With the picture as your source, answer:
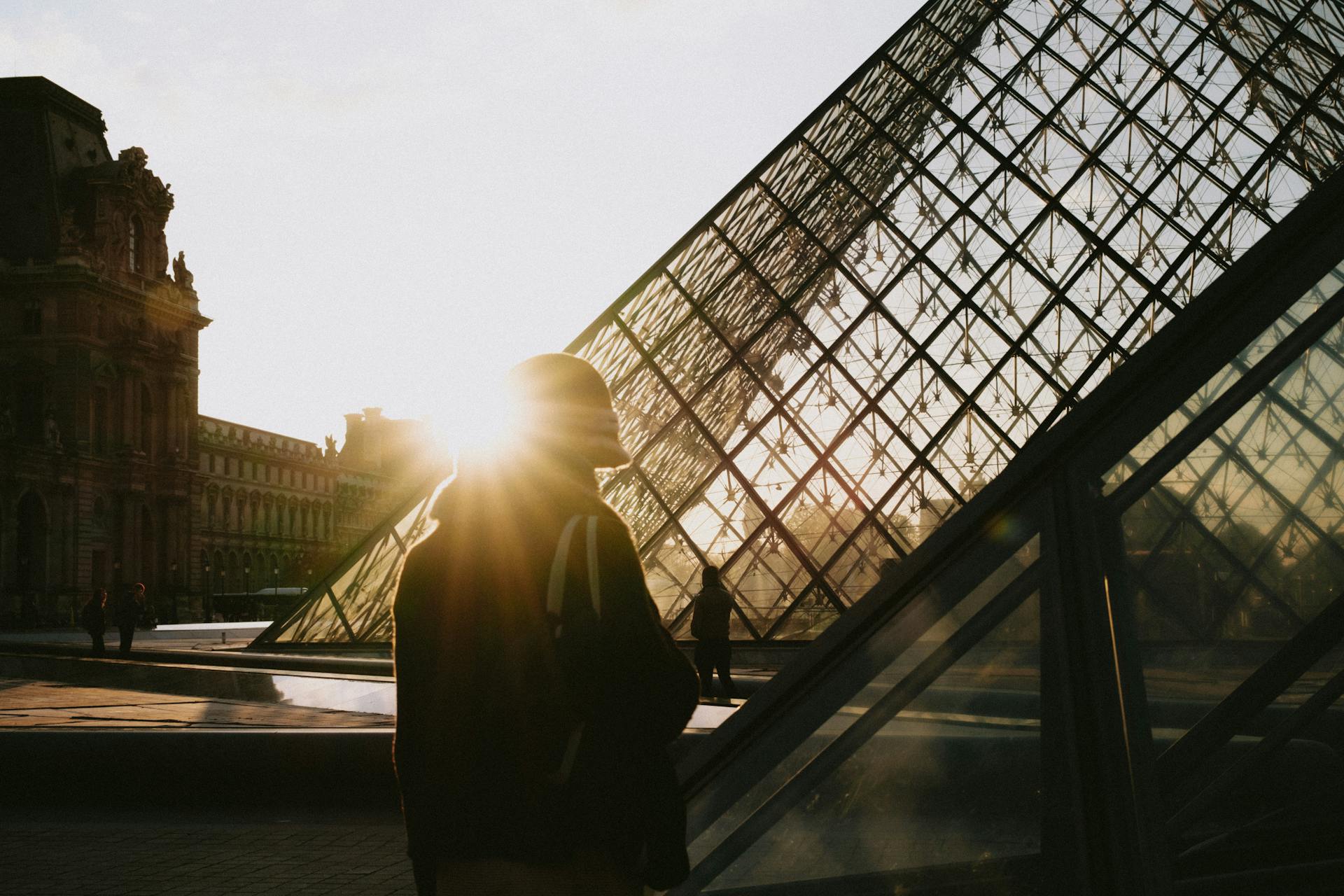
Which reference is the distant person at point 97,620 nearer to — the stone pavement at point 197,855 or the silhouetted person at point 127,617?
the silhouetted person at point 127,617

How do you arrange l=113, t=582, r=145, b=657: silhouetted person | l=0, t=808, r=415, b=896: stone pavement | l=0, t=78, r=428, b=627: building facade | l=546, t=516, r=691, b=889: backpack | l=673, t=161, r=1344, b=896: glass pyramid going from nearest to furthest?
1. l=546, t=516, r=691, b=889: backpack
2. l=673, t=161, r=1344, b=896: glass pyramid
3. l=0, t=808, r=415, b=896: stone pavement
4. l=113, t=582, r=145, b=657: silhouetted person
5. l=0, t=78, r=428, b=627: building facade

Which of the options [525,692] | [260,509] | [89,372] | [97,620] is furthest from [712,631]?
[260,509]

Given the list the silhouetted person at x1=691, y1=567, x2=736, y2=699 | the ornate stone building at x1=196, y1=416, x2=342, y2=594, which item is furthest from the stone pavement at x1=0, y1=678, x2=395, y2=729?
the ornate stone building at x1=196, y1=416, x2=342, y2=594

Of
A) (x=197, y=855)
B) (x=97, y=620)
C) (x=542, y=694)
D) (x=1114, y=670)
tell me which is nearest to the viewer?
(x=542, y=694)

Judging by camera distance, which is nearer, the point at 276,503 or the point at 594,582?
the point at 594,582

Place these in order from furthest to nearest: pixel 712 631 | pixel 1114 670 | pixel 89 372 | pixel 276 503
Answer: pixel 276 503, pixel 89 372, pixel 712 631, pixel 1114 670

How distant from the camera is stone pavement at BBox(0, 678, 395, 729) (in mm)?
7168

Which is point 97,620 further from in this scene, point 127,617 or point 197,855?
point 197,855

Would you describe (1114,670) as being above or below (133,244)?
below

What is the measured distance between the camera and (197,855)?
4883mm

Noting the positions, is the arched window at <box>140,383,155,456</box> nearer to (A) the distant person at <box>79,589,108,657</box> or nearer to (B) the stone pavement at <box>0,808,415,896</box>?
(A) the distant person at <box>79,589,108,657</box>

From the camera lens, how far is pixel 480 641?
1.84m

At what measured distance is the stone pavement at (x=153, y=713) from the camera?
7168mm

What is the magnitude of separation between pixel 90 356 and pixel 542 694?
55.5 m
